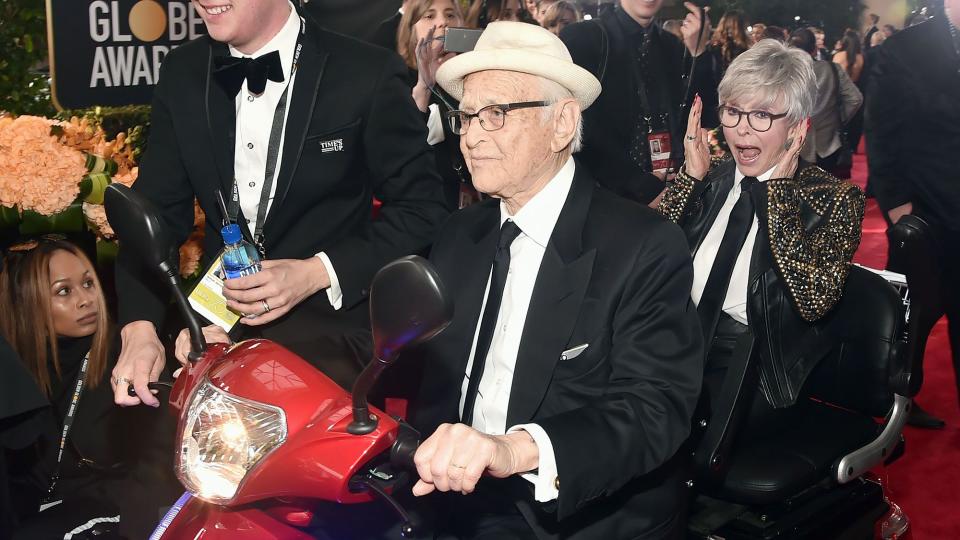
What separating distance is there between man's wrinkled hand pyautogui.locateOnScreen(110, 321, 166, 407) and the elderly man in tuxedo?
579 millimetres

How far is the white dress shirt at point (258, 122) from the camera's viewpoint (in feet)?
8.30

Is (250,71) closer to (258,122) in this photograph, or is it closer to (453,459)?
(258,122)

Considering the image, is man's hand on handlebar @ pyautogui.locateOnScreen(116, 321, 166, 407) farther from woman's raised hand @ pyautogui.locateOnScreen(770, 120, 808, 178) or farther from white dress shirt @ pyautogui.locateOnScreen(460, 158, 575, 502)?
woman's raised hand @ pyautogui.locateOnScreen(770, 120, 808, 178)

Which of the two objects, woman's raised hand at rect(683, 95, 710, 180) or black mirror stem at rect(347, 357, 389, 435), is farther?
woman's raised hand at rect(683, 95, 710, 180)

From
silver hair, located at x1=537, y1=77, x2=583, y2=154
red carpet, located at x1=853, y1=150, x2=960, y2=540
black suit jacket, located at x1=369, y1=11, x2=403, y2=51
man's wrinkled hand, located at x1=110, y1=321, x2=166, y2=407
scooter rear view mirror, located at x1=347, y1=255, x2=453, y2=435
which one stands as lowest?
red carpet, located at x1=853, y1=150, x2=960, y2=540

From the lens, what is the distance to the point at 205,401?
1562 mm

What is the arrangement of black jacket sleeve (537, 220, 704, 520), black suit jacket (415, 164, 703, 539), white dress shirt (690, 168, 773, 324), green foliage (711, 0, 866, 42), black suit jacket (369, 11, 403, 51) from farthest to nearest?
green foliage (711, 0, 866, 42) < black suit jacket (369, 11, 403, 51) < white dress shirt (690, 168, 773, 324) < black suit jacket (415, 164, 703, 539) < black jacket sleeve (537, 220, 704, 520)

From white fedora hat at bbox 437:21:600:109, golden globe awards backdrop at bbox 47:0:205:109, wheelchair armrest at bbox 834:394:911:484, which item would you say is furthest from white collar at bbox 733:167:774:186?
golden globe awards backdrop at bbox 47:0:205:109

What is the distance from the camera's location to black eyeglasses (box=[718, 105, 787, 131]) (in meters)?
3.22

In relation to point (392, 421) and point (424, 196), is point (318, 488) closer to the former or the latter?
point (392, 421)

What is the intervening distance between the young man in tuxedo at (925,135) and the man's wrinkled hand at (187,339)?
3.47m

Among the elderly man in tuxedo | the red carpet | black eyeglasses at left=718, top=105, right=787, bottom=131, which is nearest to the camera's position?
the elderly man in tuxedo

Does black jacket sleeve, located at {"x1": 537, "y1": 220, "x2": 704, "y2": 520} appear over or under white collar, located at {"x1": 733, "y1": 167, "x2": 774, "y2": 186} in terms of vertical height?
under

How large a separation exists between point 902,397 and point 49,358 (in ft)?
9.15
